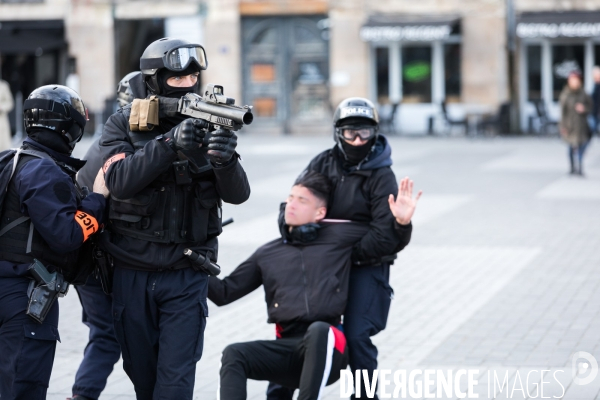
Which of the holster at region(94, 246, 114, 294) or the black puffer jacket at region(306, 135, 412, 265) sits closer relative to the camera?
the holster at region(94, 246, 114, 294)

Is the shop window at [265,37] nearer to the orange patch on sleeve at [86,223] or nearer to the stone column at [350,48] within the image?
the stone column at [350,48]

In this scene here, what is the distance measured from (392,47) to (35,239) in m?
23.1

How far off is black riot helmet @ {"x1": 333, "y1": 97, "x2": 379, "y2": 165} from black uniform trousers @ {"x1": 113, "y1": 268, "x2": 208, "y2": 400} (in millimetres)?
1161

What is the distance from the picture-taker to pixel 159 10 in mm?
27859

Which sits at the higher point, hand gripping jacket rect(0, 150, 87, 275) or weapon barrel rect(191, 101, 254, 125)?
weapon barrel rect(191, 101, 254, 125)

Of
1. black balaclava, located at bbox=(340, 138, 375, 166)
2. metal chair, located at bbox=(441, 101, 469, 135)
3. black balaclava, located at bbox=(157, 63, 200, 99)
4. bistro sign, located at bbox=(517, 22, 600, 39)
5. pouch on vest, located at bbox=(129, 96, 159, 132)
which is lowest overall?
metal chair, located at bbox=(441, 101, 469, 135)

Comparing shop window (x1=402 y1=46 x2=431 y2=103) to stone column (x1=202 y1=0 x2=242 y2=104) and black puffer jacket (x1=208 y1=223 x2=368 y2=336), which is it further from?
black puffer jacket (x1=208 y1=223 x2=368 y2=336)

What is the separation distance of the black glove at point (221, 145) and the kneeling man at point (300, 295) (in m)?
1.05

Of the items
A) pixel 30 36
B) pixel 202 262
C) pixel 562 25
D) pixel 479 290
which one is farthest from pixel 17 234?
pixel 30 36

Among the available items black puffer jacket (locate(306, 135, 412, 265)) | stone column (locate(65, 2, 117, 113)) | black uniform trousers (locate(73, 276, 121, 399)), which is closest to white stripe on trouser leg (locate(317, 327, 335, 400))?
black puffer jacket (locate(306, 135, 412, 265))

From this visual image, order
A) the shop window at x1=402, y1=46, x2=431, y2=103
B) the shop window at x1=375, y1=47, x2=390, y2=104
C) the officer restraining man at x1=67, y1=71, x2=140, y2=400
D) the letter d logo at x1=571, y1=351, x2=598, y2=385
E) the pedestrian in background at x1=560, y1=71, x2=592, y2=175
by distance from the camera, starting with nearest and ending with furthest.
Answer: the officer restraining man at x1=67, y1=71, x2=140, y2=400, the letter d logo at x1=571, y1=351, x2=598, y2=385, the pedestrian in background at x1=560, y1=71, x2=592, y2=175, the shop window at x1=402, y1=46, x2=431, y2=103, the shop window at x1=375, y1=47, x2=390, y2=104

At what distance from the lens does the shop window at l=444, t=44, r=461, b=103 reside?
87.7 feet

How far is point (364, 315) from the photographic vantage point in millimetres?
5180

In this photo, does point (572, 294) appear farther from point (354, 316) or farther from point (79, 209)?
point (79, 209)
